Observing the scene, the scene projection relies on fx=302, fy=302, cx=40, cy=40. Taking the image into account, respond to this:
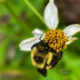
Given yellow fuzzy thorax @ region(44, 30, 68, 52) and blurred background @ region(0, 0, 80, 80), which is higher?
blurred background @ region(0, 0, 80, 80)

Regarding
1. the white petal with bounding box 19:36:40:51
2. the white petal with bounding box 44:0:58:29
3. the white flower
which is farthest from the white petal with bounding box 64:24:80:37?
the white petal with bounding box 19:36:40:51

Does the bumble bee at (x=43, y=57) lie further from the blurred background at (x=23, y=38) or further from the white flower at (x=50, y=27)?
the blurred background at (x=23, y=38)

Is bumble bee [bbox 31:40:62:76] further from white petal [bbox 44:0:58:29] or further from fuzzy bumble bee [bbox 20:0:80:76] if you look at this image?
white petal [bbox 44:0:58:29]

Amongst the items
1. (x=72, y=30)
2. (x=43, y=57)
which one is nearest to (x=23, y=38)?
(x=72, y=30)

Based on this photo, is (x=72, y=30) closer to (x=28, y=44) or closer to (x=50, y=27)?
(x=50, y=27)

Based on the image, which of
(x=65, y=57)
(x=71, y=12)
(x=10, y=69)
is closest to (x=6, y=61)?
(x=10, y=69)

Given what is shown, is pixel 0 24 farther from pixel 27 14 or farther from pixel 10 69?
pixel 10 69

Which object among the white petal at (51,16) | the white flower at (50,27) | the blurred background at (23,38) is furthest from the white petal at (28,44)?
the blurred background at (23,38)
